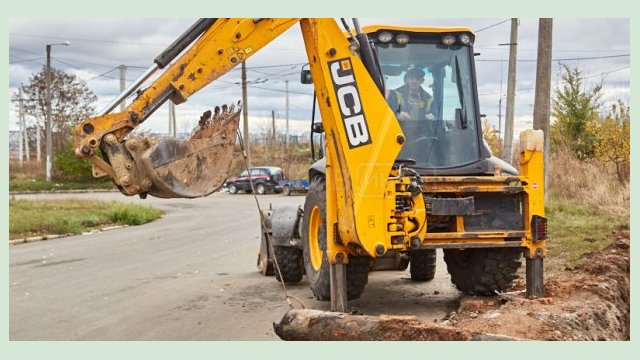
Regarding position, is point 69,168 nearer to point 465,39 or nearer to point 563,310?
point 465,39

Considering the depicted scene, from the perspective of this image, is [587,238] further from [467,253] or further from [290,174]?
[290,174]

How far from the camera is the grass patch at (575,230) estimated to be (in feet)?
42.8

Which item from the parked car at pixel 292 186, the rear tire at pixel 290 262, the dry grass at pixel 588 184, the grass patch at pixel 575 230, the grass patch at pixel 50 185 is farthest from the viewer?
the grass patch at pixel 50 185

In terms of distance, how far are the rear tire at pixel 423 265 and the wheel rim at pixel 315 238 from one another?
206 centimetres

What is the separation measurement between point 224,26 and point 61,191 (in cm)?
4368

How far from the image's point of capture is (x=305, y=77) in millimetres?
9023

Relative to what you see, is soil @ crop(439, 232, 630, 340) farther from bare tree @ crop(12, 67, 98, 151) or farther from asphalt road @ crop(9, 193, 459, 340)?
bare tree @ crop(12, 67, 98, 151)

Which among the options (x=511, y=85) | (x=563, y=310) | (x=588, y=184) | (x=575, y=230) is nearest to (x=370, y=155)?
(x=563, y=310)

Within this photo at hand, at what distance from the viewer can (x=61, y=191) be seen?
161 ft

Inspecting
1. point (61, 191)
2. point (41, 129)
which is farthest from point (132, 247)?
point (41, 129)

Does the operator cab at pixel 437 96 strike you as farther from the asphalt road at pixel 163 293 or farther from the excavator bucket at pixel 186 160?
the excavator bucket at pixel 186 160

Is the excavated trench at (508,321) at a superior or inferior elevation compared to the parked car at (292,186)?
superior

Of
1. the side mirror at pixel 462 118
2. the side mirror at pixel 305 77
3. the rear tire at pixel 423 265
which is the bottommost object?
the rear tire at pixel 423 265

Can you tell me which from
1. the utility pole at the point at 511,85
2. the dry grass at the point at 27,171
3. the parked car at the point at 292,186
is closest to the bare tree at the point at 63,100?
the dry grass at the point at 27,171
